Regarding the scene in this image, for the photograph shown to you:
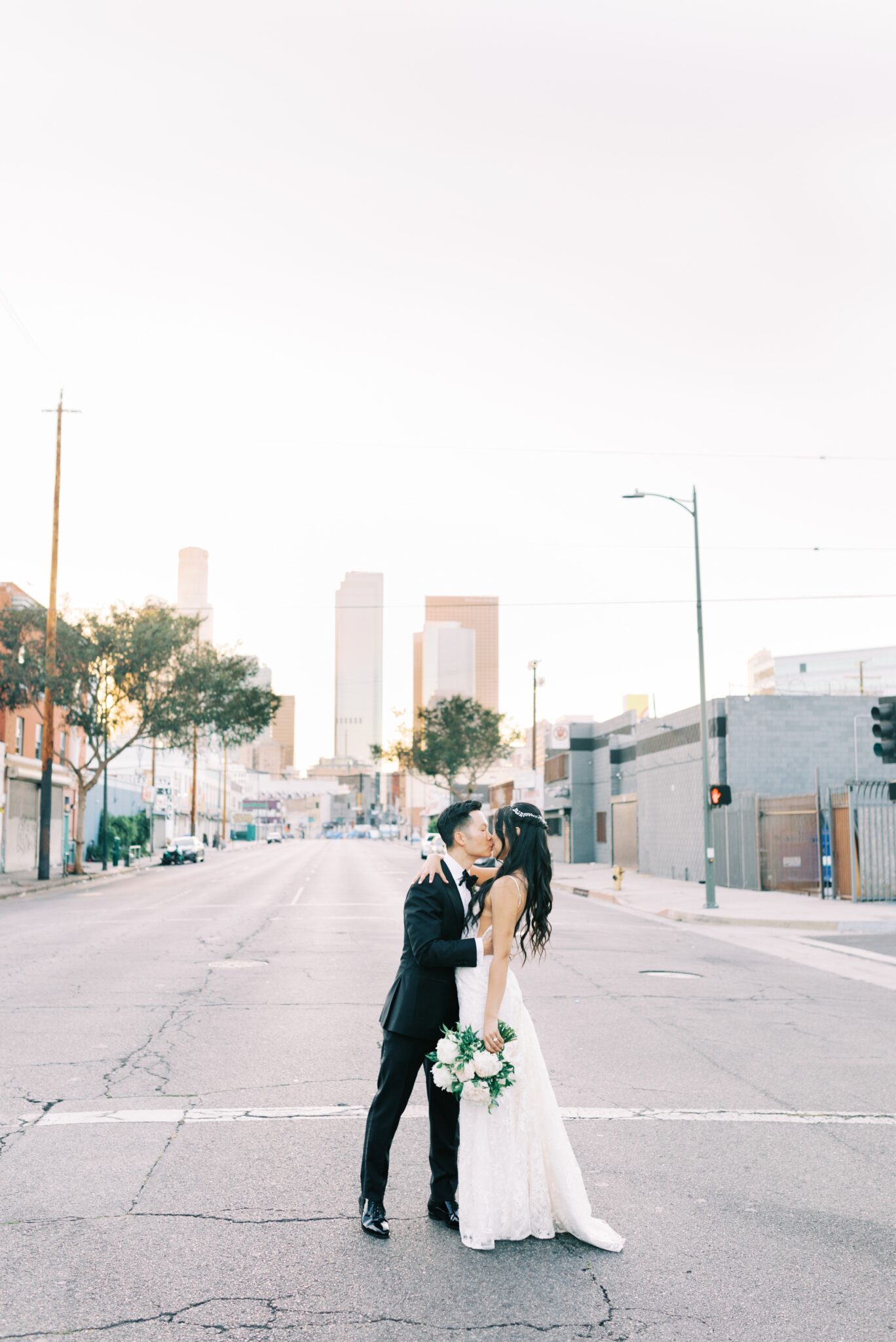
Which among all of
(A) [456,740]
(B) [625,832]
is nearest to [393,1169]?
(B) [625,832]

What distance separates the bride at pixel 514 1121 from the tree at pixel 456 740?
65.4m

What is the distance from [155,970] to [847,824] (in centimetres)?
1838

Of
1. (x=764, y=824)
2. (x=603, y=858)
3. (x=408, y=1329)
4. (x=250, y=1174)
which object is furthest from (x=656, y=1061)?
(x=603, y=858)

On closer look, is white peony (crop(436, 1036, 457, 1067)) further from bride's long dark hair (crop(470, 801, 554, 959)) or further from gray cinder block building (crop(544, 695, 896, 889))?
gray cinder block building (crop(544, 695, 896, 889))

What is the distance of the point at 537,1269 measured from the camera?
15.5 feet

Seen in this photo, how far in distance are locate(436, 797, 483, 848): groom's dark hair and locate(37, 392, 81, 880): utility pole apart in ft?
110

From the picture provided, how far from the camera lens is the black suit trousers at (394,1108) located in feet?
16.9

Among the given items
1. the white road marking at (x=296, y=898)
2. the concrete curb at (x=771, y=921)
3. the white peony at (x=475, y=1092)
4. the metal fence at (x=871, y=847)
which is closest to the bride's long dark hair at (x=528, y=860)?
the white peony at (x=475, y=1092)

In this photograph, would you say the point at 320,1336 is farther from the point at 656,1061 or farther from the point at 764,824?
the point at 764,824

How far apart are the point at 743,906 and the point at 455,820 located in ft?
73.8

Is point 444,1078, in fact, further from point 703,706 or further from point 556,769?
point 556,769

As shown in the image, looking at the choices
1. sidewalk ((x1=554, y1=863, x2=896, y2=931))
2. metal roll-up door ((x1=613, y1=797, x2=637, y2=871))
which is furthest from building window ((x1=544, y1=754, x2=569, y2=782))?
sidewalk ((x1=554, y1=863, x2=896, y2=931))

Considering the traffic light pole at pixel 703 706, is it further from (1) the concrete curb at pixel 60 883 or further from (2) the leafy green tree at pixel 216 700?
(2) the leafy green tree at pixel 216 700

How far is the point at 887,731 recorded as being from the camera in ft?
65.3
